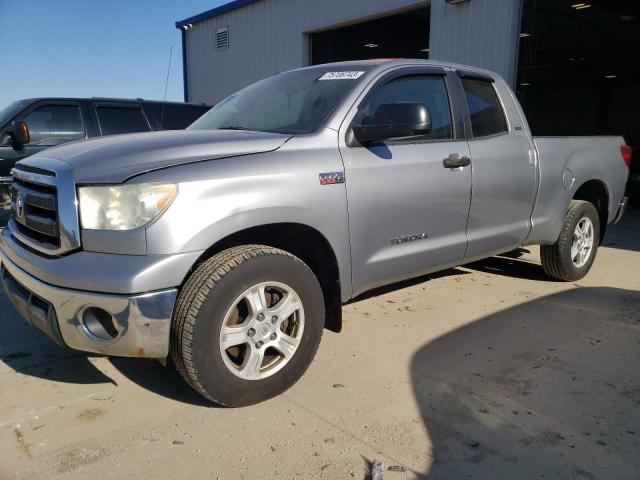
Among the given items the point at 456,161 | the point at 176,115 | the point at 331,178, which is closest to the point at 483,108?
the point at 456,161

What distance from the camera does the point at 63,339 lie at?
2.45m

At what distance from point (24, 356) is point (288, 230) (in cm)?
190

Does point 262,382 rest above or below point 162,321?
below

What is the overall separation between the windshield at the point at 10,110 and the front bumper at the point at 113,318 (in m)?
5.30

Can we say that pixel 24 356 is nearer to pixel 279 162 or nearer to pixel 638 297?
pixel 279 162

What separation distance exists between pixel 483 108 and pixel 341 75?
1.32m

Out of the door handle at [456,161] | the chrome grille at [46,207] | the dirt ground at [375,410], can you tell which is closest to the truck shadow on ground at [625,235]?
the dirt ground at [375,410]

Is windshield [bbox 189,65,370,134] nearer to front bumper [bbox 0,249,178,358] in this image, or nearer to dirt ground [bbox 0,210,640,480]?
front bumper [bbox 0,249,178,358]

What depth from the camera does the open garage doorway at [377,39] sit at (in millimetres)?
13930

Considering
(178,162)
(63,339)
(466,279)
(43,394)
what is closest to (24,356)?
(43,394)

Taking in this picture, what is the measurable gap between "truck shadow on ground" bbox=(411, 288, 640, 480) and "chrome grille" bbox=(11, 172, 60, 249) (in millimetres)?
2033

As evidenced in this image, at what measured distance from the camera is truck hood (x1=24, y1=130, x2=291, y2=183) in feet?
7.98

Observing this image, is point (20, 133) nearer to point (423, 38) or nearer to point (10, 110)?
point (10, 110)

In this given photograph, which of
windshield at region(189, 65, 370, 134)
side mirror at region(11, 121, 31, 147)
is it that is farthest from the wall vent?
windshield at region(189, 65, 370, 134)
